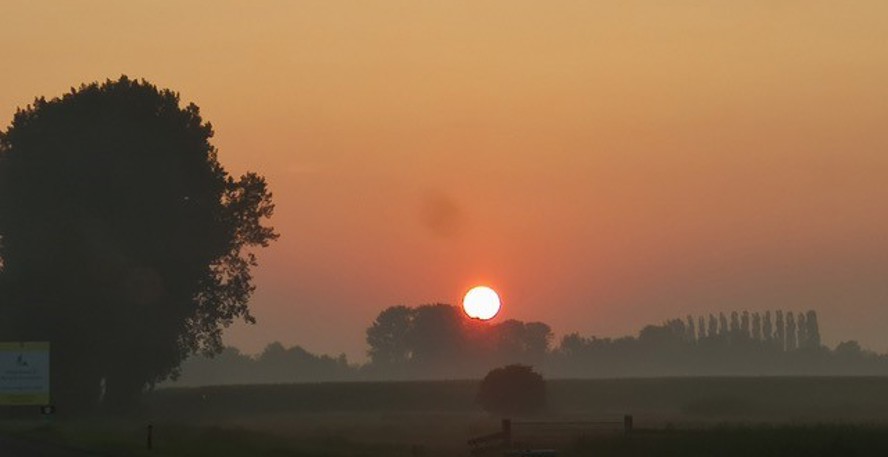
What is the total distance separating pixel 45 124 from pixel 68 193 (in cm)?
480

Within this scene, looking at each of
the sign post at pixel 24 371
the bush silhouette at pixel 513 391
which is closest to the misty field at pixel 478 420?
the bush silhouette at pixel 513 391

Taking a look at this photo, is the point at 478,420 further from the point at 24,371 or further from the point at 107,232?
the point at 24,371

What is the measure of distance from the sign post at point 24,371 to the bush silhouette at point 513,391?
147ft

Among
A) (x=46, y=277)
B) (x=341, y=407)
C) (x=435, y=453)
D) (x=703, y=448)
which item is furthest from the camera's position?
(x=341, y=407)

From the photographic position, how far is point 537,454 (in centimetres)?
4822

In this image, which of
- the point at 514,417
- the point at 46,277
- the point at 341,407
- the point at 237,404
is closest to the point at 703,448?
the point at 46,277

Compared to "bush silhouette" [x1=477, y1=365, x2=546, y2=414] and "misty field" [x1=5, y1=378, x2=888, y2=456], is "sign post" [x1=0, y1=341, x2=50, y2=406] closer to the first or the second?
"misty field" [x1=5, y1=378, x2=888, y2=456]

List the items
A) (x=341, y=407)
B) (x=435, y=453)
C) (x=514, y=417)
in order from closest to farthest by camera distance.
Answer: (x=435, y=453) < (x=514, y=417) < (x=341, y=407)

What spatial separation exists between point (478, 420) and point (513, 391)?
690cm

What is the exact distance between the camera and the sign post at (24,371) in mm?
75812

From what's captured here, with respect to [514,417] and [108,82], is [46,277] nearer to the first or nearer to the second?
[108,82]

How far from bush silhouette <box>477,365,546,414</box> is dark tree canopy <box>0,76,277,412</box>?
2548cm

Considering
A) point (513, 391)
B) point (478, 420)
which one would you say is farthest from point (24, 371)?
point (513, 391)

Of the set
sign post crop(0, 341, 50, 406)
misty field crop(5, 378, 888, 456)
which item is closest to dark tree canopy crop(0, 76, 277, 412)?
misty field crop(5, 378, 888, 456)
